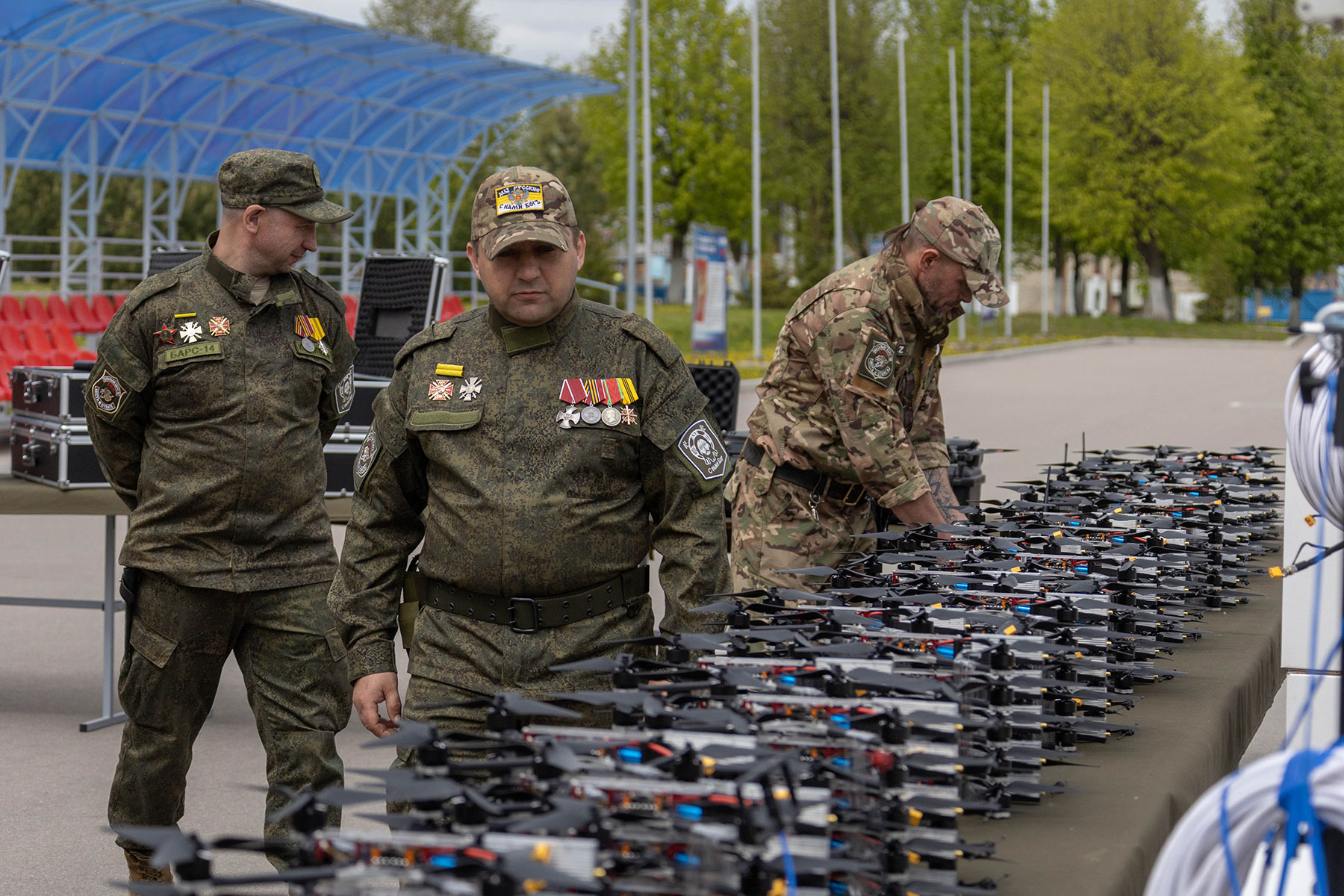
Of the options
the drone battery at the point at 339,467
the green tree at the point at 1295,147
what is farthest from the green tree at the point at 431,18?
the drone battery at the point at 339,467

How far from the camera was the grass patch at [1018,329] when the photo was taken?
119ft

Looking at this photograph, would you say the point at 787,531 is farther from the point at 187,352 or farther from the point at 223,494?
the point at 187,352

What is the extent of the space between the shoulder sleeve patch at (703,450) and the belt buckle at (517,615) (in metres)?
0.42

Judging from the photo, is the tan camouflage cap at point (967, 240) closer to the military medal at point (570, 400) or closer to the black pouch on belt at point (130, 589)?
the military medal at point (570, 400)

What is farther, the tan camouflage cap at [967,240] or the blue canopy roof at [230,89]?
the blue canopy roof at [230,89]

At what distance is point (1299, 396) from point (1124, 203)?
51057 millimetres

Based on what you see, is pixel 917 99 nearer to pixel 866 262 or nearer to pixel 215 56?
pixel 215 56

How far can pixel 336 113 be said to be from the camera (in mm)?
28359

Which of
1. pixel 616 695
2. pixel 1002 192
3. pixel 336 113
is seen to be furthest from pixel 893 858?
pixel 1002 192

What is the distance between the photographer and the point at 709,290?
73.4ft

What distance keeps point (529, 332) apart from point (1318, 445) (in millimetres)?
1548

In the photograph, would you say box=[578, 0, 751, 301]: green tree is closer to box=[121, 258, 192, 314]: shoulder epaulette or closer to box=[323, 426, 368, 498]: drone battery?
box=[323, 426, 368, 498]: drone battery

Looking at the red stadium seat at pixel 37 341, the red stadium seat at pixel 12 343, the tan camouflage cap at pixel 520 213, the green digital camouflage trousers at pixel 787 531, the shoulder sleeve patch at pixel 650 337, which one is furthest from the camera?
the red stadium seat at pixel 37 341

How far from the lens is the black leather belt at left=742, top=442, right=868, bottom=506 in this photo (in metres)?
4.37
